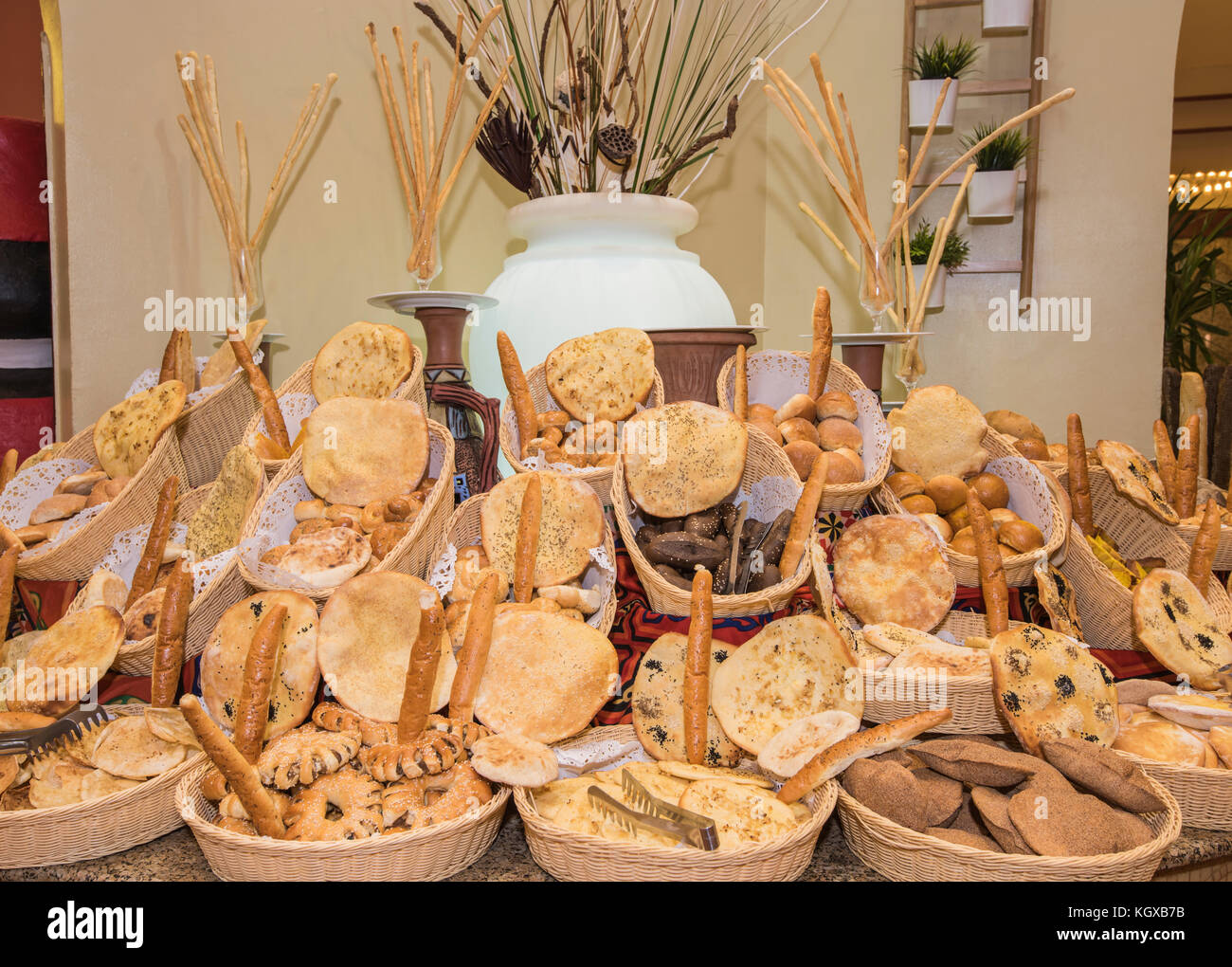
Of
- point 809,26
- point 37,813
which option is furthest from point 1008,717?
point 809,26

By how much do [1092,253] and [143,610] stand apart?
12.6ft

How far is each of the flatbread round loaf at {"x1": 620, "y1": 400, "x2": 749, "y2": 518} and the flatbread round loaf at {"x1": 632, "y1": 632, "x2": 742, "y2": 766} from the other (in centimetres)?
27

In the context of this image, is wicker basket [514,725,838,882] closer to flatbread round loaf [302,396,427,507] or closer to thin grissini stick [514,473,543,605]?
thin grissini stick [514,473,543,605]

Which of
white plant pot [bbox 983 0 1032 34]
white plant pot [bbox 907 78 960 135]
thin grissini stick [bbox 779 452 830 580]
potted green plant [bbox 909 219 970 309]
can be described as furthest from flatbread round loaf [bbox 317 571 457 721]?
white plant pot [bbox 983 0 1032 34]

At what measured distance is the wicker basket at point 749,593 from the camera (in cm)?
137

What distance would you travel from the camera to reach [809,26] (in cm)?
395

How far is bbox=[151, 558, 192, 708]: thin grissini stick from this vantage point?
124 centimetres

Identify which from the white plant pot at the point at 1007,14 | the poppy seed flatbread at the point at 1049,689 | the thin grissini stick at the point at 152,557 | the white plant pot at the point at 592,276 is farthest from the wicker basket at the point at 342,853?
the white plant pot at the point at 1007,14

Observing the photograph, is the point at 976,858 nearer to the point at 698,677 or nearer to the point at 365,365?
the point at 698,677

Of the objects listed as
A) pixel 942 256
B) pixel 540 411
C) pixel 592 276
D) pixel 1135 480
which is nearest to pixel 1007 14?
pixel 942 256

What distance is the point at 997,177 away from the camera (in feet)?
11.5

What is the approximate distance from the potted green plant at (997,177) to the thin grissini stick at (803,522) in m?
2.63

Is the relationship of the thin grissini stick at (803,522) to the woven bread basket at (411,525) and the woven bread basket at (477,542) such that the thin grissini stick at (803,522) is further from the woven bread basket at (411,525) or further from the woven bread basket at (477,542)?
the woven bread basket at (411,525)

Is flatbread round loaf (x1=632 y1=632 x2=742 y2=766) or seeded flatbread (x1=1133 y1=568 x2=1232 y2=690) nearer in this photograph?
flatbread round loaf (x1=632 y1=632 x2=742 y2=766)
